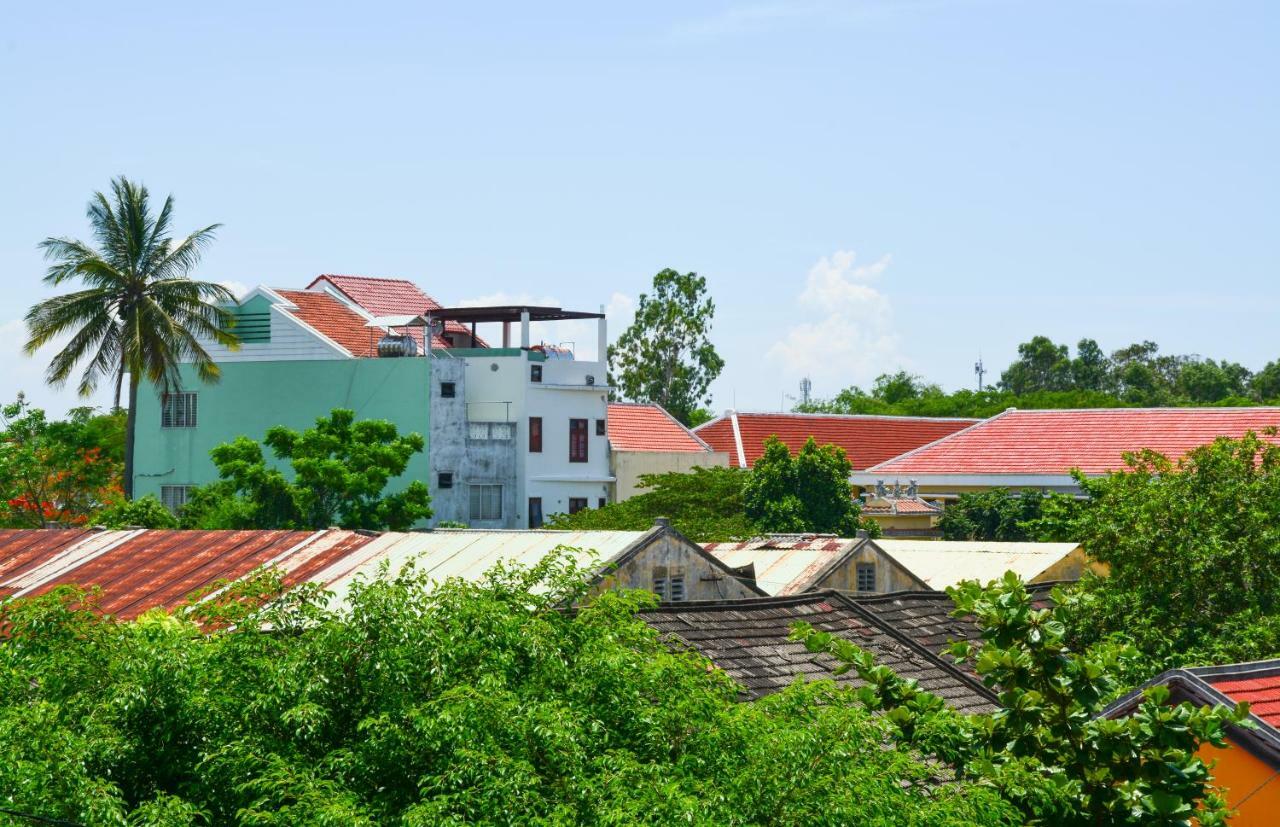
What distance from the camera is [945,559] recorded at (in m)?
30.2

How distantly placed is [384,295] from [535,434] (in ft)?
32.4

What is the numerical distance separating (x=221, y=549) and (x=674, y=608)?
9082mm

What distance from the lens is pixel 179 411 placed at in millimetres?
55594

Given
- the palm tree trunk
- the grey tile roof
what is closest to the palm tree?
the palm tree trunk

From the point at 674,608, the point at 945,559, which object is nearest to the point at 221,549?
the point at 674,608

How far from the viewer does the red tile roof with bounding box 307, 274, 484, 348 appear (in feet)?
195

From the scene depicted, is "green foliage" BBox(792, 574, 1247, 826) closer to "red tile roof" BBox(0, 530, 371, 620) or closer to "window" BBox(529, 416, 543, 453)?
"red tile roof" BBox(0, 530, 371, 620)

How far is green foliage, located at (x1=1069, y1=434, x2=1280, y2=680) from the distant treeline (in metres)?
69.0

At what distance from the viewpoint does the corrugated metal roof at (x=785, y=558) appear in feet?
81.9

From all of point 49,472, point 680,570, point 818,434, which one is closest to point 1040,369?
point 818,434

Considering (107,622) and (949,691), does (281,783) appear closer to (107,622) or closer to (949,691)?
(107,622)

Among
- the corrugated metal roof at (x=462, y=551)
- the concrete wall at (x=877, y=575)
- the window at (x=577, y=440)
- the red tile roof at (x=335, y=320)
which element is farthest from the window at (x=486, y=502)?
the corrugated metal roof at (x=462, y=551)

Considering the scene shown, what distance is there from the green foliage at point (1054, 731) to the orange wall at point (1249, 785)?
6.59 feet

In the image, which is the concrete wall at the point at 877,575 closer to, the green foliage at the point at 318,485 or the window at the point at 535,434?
the green foliage at the point at 318,485
